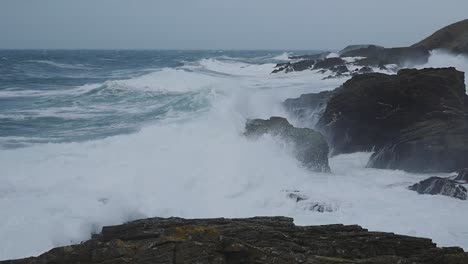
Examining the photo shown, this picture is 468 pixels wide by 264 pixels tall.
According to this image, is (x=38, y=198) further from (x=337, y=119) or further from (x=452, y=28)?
(x=452, y=28)

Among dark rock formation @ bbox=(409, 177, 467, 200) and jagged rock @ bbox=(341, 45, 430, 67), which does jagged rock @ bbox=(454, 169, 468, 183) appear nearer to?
dark rock formation @ bbox=(409, 177, 467, 200)

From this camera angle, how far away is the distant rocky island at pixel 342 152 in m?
6.65

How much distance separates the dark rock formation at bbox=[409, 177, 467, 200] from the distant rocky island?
29mm

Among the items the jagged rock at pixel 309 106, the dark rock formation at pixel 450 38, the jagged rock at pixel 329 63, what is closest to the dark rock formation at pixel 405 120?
the jagged rock at pixel 309 106

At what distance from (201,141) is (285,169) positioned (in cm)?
427

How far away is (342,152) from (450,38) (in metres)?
34.7

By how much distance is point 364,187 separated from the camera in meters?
16.7

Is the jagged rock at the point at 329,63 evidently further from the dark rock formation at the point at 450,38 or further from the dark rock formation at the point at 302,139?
the dark rock formation at the point at 302,139

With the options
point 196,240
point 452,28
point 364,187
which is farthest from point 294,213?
point 452,28

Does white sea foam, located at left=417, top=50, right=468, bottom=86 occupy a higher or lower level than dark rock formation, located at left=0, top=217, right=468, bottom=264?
higher

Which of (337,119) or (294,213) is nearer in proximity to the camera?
(294,213)

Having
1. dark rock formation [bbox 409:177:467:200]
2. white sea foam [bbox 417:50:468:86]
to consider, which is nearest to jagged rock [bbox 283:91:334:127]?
dark rock formation [bbox 409:177:467:200]

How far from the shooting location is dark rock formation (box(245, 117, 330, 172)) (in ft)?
63.6

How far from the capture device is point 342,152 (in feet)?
72.6
